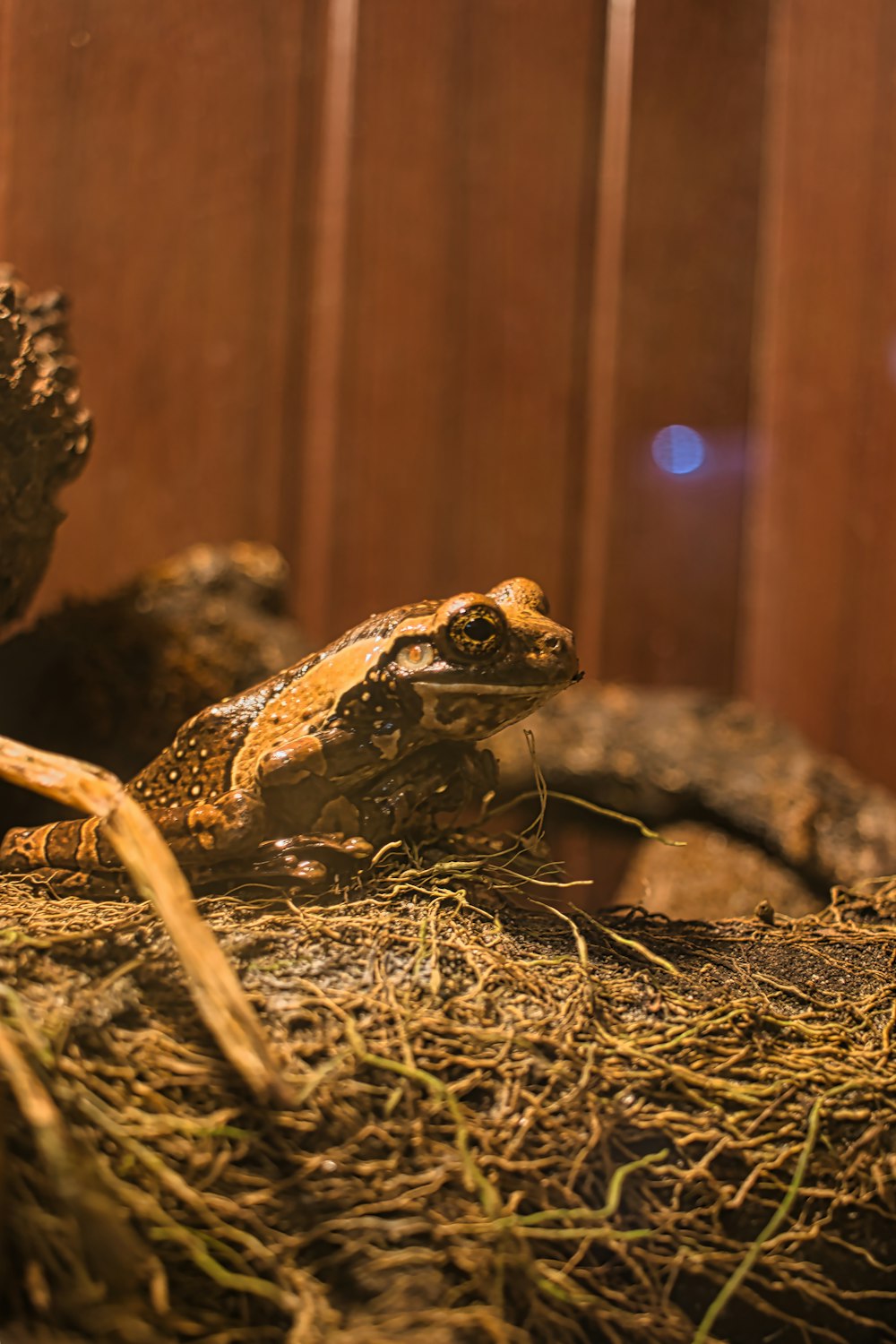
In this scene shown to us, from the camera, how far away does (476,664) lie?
1.15m

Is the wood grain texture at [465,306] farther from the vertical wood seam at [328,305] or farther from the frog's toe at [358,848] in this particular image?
the frog's toe at [358,848]

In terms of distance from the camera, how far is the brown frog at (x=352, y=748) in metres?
1.15

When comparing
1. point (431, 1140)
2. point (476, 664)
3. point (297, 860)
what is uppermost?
point (476, 664)

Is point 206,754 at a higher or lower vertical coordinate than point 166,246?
lower

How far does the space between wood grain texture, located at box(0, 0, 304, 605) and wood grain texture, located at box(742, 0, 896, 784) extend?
1186 millimetres

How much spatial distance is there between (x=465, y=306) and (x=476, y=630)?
134cm

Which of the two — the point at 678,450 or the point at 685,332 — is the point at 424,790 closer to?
the point at 678,450

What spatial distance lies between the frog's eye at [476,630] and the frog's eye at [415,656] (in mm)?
34

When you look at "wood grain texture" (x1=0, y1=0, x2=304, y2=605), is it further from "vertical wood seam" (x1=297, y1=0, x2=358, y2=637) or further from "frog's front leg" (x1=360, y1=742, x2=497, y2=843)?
"frog's front leg" (x1=360, y1=742, x2=497, y2=843)

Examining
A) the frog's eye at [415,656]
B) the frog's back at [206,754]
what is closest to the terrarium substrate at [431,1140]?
the frog's back at [206,754]

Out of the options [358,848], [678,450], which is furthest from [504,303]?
[358,848]

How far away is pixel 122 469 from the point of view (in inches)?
82.5

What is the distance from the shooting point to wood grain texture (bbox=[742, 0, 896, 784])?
2.38 m

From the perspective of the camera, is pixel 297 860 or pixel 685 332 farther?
pixel 685 332
